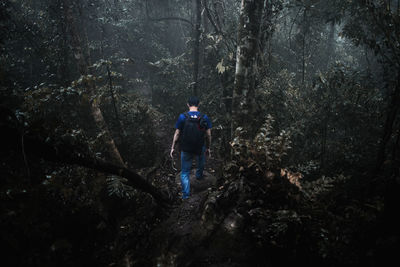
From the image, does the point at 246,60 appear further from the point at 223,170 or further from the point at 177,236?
the point at 177,236

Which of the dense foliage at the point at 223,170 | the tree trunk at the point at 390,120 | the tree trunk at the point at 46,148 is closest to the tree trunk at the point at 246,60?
the dense foliage at the point at 223,170

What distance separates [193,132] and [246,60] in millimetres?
2280

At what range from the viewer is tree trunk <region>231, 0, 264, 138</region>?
564cm

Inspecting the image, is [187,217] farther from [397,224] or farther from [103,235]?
[397,224]

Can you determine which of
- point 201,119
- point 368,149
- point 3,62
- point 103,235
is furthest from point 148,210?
point 3,62

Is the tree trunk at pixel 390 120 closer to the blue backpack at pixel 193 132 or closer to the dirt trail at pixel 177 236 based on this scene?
the dirt trail at pixel 177 236

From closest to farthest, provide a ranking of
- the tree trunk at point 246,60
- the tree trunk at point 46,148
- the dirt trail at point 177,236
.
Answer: the tree trunk at point 46,148
the dirt trail at point 177,236
the tree trunk at point 246,60

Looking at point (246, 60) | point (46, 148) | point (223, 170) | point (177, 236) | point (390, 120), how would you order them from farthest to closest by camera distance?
point (246, 60) < point (223, 170) < point (390, 120) < point (177, 236) < point (46, 148)

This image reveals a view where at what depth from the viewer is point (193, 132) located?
18.1ft

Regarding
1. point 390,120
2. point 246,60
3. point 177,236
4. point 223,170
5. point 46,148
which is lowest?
point 177,236

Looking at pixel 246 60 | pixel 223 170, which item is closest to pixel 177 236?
pixel 223 170

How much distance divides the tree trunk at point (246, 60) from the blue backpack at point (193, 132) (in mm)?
1192

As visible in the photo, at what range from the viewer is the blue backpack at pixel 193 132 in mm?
5508

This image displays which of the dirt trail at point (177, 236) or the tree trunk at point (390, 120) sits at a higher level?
the tree trunk at point (390, 120)
